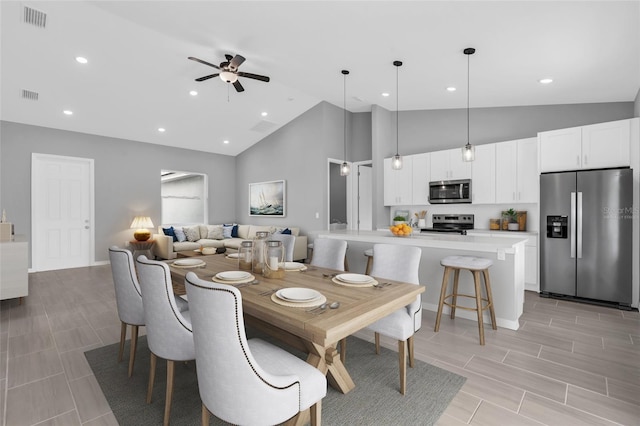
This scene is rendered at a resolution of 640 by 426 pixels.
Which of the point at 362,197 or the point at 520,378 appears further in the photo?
the point at 362,197

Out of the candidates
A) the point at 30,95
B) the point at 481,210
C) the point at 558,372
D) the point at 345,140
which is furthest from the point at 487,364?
the point at 30,95

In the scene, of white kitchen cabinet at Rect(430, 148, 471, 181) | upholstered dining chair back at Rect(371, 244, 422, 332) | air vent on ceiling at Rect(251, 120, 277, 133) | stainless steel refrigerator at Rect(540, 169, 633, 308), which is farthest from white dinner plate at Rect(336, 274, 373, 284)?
air vent on ceiling at Rect(251, 120, 277, 133)

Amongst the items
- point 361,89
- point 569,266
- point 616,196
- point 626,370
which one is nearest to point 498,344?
point 626,370

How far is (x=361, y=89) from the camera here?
5.02 meters

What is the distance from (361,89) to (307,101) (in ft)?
5.37

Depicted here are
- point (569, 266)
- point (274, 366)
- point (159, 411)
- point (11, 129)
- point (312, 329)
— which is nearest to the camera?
point (312, 329)

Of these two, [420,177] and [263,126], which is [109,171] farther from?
[420,177]

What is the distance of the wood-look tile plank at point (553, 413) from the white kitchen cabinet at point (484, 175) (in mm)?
3465

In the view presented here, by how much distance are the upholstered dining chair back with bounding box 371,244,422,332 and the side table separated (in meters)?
5.79

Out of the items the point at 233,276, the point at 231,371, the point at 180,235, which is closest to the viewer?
the point at 231,371

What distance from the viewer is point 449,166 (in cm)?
522

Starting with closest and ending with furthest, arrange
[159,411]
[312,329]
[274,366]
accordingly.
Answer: [312,329], [274,366], [159,411]

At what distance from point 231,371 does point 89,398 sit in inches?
57.6

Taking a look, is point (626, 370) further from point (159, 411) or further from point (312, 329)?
point (159, 411)
